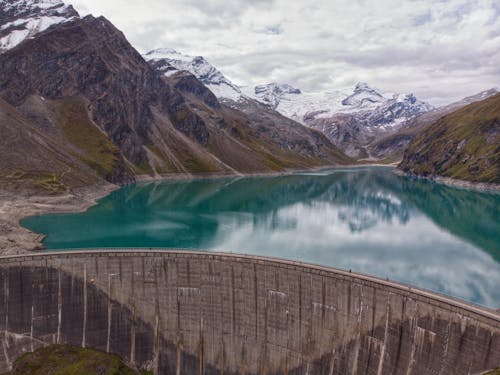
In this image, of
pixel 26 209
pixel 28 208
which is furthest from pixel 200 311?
pixel 28 208

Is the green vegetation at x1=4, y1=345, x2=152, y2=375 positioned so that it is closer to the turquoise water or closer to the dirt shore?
the dirt shore

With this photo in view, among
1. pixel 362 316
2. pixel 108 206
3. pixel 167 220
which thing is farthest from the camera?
pixel 108 206

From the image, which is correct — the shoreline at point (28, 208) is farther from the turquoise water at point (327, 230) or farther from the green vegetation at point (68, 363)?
the green vegetation at point (68, 363)

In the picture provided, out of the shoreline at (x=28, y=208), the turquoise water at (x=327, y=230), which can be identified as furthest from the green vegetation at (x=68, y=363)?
the turquoise water at (x=327, y=230)

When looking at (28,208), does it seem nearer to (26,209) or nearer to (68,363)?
(26,209)

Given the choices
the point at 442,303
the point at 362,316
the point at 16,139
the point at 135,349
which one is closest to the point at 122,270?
the point at 135,349

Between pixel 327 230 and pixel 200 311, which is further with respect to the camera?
pixel 327 230

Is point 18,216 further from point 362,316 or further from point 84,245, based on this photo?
point 362,316
